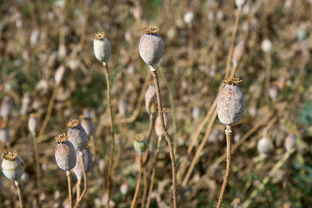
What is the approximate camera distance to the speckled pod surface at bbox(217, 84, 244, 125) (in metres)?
1.03

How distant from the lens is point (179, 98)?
2.77 metres

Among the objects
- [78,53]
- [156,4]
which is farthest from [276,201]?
[156,4]

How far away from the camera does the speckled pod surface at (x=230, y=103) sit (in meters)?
1.03

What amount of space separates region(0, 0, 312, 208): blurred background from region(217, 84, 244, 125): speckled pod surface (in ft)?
1.41

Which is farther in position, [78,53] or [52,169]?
[78,53]

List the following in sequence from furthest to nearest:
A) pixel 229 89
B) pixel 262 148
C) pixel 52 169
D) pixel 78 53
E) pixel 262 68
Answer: pixel 262 68 → pixel 78 53 → pixel 52 169 → pixel 262 148 → pixel 229 89

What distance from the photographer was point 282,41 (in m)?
3.24

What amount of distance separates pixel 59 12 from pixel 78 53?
0.76 metres

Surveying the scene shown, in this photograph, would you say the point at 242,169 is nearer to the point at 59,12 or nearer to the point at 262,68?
the point at 262,68

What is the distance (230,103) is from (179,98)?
174 cm

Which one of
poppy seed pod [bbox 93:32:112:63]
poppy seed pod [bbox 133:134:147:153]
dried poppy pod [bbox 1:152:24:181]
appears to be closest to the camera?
dried poppy pod [bbox 1:152:24:181]

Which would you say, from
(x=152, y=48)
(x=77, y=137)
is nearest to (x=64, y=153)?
(x=77, y=137)

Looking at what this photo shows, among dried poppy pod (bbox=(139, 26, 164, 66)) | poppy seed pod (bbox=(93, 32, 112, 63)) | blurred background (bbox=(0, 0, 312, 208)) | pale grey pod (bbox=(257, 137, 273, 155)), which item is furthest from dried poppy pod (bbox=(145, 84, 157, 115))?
pale grey pod (bbox=(257, 137, 273, 155))

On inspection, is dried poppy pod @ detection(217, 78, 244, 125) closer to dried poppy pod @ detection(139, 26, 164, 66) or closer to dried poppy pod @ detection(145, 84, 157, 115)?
dried poppy pod @ detection(139, 26, 164, 66)
